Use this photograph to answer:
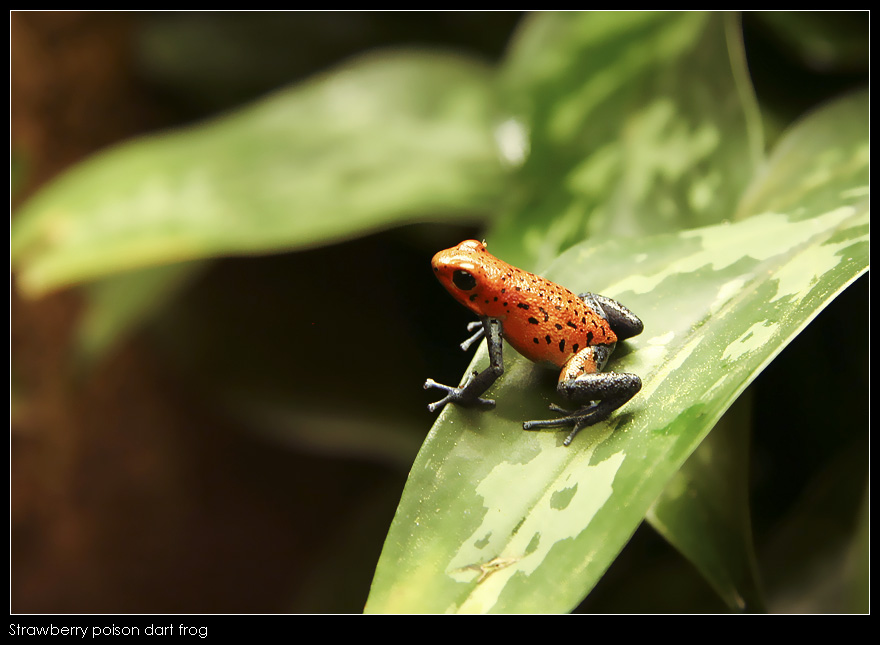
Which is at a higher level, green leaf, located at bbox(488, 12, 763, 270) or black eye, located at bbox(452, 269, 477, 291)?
green leaf, located at bbox(488, 12, 763, 270)

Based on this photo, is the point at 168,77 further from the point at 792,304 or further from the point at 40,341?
the point at 792,304

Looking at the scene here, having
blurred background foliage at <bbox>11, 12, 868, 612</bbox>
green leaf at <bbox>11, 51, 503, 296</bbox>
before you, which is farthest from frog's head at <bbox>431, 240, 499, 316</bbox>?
blurred background foliage at <bbox>11, 12, 868, 612</bbox>

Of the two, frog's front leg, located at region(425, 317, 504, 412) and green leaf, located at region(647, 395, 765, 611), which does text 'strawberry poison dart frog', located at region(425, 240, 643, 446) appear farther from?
green leaf, located at region(647, 395, 765, 611)

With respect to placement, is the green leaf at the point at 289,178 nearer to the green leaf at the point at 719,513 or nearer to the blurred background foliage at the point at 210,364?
the blurred background foliage at the point at 210,364

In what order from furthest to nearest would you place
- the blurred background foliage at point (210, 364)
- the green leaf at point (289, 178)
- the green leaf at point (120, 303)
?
the green leaf at point (120, 303) < the blurred background foliage at point (210, 364) < the green leaf at point (289, 178)

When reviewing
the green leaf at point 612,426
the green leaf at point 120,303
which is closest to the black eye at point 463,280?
the green leaf at point 612,426

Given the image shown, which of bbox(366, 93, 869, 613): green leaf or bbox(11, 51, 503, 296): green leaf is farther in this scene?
bbox(11, 51, 503, 296): green leaf

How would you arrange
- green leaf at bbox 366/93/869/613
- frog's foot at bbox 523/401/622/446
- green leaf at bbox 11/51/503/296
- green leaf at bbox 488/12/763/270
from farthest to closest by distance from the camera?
green leaf at bbox 11/51/503/296
green leaf at bbox 488/12/763/270
frog's foot at bbox 523/401/622/446
green leaf at bbox 366/93/869/613
